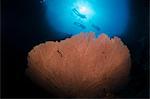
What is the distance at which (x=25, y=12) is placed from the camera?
574 centimetres

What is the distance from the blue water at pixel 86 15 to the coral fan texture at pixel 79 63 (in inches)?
31.0

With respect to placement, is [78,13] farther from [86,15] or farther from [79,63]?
[79,63]

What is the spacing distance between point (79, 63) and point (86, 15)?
1.38 meters

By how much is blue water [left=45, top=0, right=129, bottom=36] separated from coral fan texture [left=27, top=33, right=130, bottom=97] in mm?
787

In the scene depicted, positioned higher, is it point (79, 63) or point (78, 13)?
point (78, 13)

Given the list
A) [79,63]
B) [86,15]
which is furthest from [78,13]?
[79,63]

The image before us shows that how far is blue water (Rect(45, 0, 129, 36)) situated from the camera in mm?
5305

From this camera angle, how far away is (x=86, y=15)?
17.5 feet

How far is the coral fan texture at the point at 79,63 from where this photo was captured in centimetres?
446

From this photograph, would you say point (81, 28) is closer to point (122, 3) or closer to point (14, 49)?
point (122, 3)

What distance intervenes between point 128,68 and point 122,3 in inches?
71.7

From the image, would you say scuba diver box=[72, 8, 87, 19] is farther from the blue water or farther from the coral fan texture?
the coral fan texture

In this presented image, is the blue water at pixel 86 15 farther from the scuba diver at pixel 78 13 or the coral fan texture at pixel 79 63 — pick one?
the coral fan texture at pixel 79 63

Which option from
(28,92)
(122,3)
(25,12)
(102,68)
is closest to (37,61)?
(28,92)
